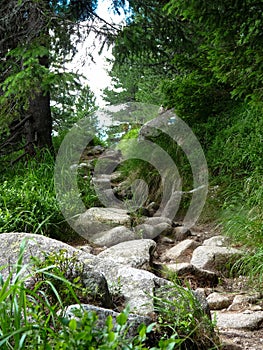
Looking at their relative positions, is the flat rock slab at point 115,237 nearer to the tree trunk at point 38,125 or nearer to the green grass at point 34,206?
the green grass at point 34,206

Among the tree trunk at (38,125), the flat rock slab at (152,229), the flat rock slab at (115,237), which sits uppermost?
the tree trunk at (38,125)

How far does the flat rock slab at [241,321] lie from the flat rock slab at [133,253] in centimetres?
114

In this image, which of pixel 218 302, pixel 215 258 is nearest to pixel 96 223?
pixel 215 258

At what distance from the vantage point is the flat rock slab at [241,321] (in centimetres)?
303

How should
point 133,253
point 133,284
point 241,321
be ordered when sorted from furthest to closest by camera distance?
1. point 133,253
2. point 241,321
3. point 133,284

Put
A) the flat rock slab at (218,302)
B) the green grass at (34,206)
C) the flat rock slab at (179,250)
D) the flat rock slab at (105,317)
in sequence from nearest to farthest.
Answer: the flat rock slab at (105,317) → the flat rock slab at (218,302) → the flat rock slab at (179,250) → the green grass at (34,206)

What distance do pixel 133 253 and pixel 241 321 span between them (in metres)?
1.51

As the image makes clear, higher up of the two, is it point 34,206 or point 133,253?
point 34,206

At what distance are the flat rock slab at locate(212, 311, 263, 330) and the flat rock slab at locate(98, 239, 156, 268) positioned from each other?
3.73 feet

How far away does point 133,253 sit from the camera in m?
4.39

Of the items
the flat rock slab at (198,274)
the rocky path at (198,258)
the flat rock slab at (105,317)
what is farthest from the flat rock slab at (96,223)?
the flat rock slab at (105,317)

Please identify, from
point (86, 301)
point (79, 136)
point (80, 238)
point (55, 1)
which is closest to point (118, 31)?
point (55, 1)

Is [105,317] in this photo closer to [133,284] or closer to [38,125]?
[133,284]

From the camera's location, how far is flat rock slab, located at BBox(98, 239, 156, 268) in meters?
4.19
